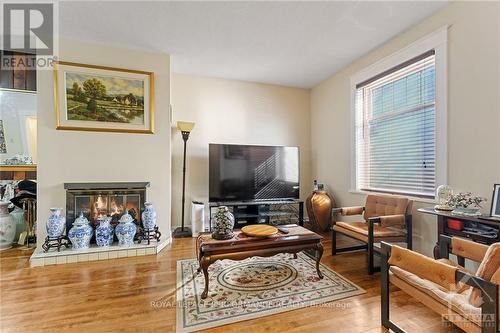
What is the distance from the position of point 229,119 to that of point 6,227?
3.59 meters

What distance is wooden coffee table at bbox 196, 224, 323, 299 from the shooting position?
1.98m

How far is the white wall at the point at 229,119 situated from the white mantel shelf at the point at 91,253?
1.01m

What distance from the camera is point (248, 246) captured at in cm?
206

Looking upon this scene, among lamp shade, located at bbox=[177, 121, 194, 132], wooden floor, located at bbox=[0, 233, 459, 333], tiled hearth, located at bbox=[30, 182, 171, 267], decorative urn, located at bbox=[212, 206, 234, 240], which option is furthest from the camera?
lamp shade, located at bbox=[177, 121, 194, 132]

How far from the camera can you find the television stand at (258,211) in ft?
12.6

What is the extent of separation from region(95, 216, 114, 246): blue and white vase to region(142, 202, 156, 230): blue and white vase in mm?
403

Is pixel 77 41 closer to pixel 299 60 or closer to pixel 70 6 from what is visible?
pixel 70 6

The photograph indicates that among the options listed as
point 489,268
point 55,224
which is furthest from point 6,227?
point 489,268

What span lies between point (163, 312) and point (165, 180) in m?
1.92

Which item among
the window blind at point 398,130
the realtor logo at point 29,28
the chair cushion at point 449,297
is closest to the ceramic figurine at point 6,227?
the realtor logo at point 29,28

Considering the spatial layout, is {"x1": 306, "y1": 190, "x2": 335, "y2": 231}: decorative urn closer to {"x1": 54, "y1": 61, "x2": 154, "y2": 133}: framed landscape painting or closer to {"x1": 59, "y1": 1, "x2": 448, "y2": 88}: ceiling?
{"x1": 59, "y1": 1, "x2": 448, "y2": 88}: ceiling

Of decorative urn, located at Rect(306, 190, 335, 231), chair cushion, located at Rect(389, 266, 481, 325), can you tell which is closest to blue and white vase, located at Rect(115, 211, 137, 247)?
decorative urn, located at Rect(306, 190, 335, 231)

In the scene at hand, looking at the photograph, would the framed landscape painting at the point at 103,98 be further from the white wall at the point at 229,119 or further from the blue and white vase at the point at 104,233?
the blue and white vase at the point at 104,233

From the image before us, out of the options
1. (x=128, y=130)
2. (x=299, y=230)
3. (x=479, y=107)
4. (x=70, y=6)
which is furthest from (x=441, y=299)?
(x=70, y=6)
